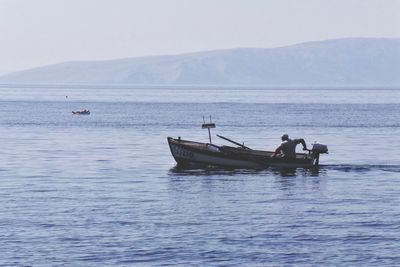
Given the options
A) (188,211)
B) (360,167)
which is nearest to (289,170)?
(360,167)

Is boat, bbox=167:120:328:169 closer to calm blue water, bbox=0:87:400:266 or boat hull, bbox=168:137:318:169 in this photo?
boat hull, bbox=168:137:318:169

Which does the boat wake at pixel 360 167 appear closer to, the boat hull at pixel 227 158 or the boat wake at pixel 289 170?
the boat wake at pixel 289 170

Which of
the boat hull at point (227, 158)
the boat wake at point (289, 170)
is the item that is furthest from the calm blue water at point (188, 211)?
the boat hull at point (227, 158)

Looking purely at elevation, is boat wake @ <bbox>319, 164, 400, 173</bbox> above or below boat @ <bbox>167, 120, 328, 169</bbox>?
below

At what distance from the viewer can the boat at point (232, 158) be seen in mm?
61875

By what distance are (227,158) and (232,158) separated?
1.05 feet

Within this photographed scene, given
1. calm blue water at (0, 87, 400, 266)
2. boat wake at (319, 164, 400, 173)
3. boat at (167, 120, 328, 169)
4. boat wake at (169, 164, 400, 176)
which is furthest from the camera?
boat wake at (319, 164, 400, 173)

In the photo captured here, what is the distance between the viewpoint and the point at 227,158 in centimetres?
6247

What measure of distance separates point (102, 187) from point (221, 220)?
1309 centimetres

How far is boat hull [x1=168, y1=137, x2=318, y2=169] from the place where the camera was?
203 ft

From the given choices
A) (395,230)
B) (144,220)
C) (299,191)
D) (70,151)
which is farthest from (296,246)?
(70,151)

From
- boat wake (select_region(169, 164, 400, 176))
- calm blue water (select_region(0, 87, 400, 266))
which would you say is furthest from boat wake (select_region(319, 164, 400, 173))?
calm blue water (select_region(0, 87, 400, 266))

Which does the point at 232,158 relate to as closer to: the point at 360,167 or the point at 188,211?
the point at 360,167

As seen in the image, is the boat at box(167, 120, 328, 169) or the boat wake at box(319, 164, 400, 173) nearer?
the boat at box(167, 120, 328, 169)
